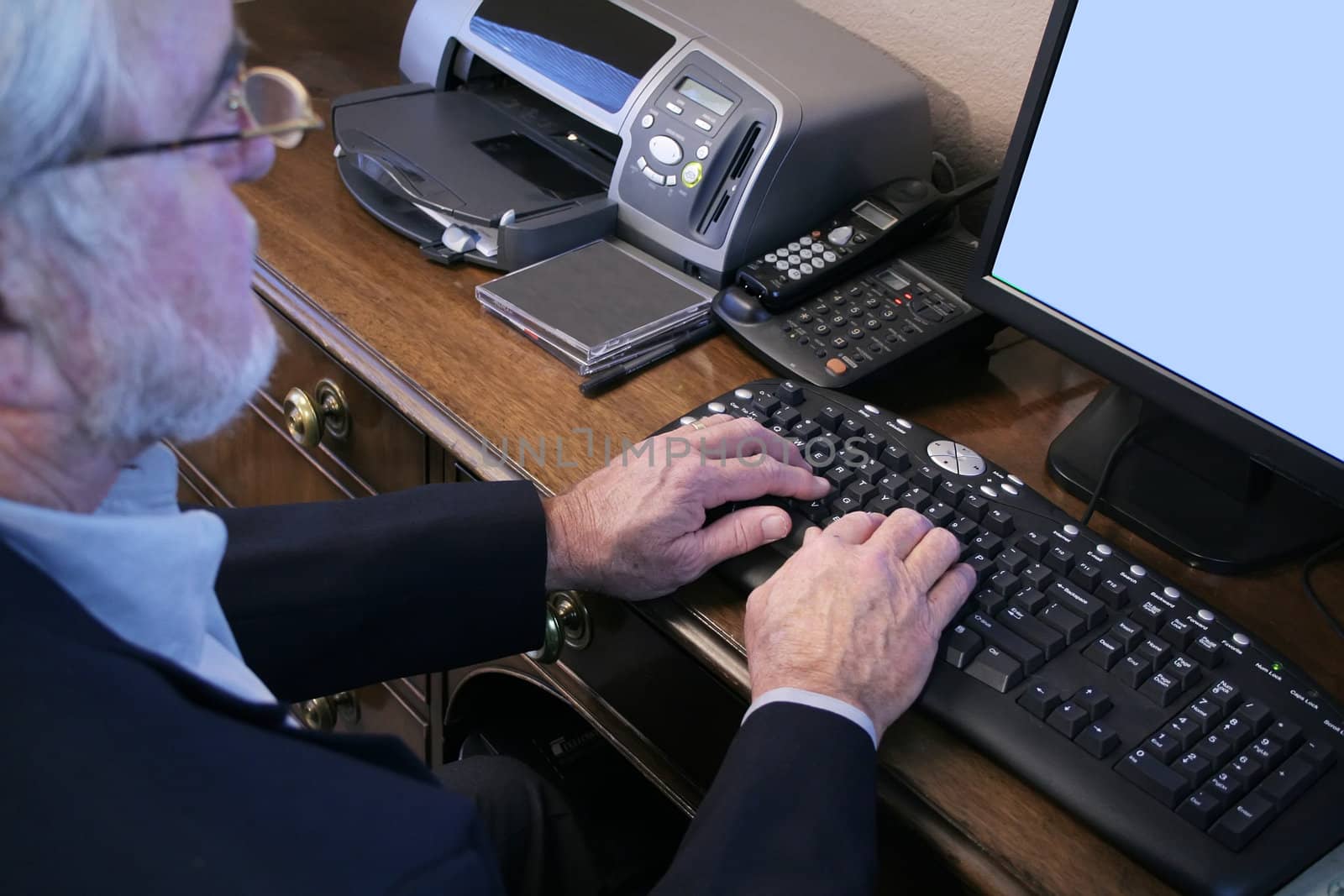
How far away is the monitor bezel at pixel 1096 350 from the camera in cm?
79

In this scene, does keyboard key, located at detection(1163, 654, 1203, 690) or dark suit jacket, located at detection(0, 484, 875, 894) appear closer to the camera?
dark suit jacket, located at detection(0, 484, 875, 894)

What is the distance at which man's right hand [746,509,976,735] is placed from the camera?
2.29 ft

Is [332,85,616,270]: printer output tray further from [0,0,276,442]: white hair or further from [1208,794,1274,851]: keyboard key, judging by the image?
[1208,794,1274,851]: keyboard key

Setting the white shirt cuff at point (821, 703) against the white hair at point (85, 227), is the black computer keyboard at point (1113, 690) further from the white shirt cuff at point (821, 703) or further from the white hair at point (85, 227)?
the white hair at point (85, 227)

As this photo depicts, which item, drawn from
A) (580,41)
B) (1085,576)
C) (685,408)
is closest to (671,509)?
(685,408)

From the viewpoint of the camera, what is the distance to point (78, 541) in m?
0.55

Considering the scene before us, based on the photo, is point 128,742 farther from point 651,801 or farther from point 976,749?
point 651,801

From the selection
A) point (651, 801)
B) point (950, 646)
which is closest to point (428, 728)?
point (651, 801)

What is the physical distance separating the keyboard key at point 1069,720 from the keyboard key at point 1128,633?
0.06m

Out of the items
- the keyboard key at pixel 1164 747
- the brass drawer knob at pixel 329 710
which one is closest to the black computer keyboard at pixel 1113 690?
the keyboard key at pixel 1164 747

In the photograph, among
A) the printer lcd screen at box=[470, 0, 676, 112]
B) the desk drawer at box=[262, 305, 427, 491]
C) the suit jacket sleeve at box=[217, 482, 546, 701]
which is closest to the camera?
the suit jacket sleeve at box=[217, 482, 546, 701]

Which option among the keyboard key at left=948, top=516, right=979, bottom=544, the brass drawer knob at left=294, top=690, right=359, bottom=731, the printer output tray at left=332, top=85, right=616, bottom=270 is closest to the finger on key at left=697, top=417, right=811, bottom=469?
the keyboard key at left=948, top=516, right=979, bottom=544

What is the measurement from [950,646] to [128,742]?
45cm

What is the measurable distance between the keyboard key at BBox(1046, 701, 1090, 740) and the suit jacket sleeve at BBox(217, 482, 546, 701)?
1.18 feet
